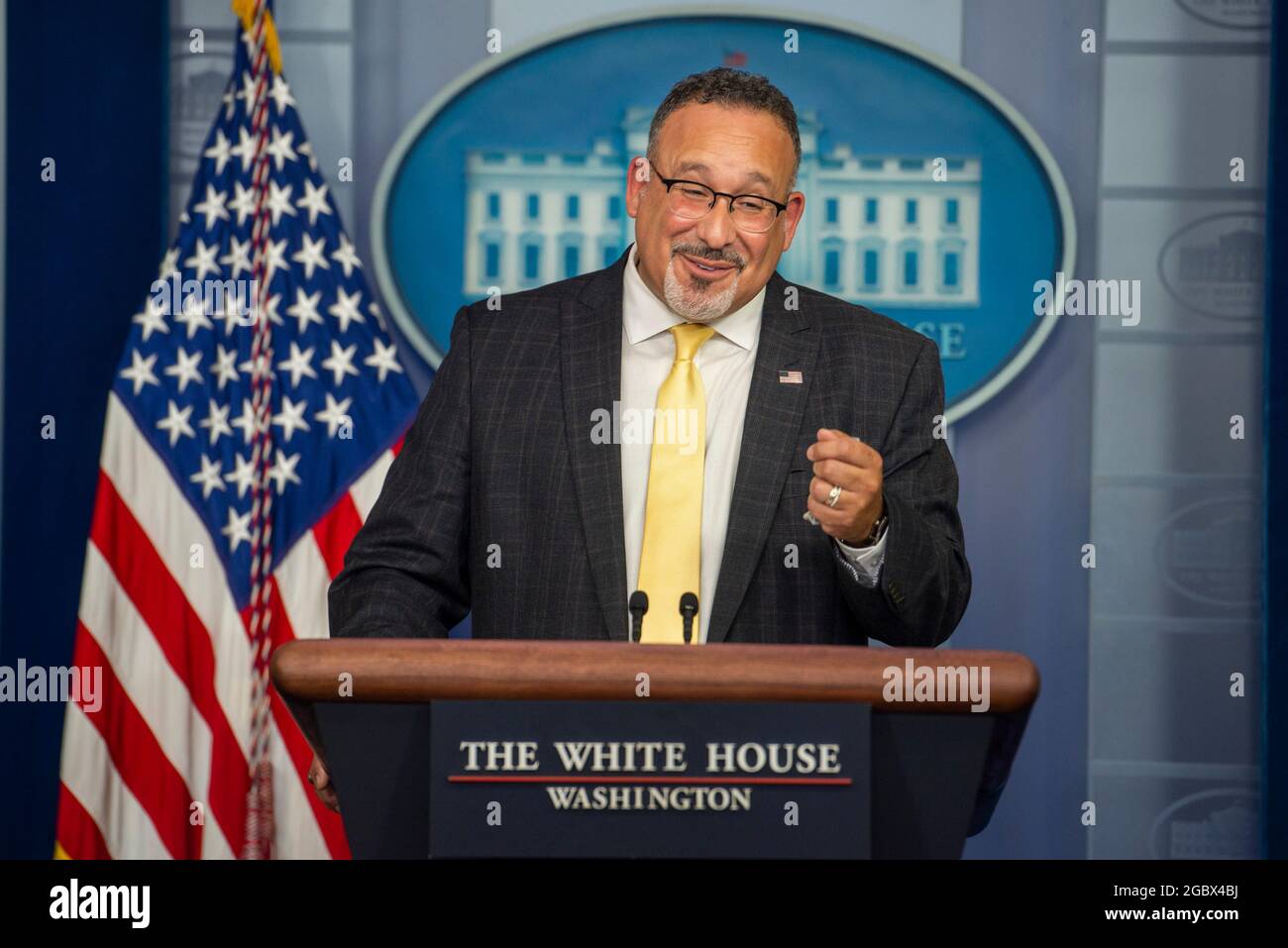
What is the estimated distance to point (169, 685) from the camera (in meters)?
3.37

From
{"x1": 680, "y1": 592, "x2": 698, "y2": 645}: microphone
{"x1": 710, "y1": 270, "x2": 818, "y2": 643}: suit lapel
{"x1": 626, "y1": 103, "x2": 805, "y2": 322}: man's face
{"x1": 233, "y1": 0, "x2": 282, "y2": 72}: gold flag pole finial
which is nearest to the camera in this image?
{"x1": 680, "y1": 592, "x2": 698, "y2": 645}: microphone

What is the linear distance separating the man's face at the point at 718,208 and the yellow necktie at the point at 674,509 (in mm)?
149

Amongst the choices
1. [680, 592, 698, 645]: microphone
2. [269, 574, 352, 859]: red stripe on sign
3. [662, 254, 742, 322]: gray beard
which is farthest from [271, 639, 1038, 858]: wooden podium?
[269, 574, 352, 859]: red stripe on sign

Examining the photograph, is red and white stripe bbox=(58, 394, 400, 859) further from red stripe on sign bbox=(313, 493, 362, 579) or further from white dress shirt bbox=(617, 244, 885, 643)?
white dress shirt bbox=(617, 244, 885, 643)

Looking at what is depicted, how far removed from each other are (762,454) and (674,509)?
0.14 metres

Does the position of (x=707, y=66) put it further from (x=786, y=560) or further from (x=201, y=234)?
(x=786, y=560)

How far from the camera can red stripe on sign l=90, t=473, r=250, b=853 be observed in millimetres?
3365

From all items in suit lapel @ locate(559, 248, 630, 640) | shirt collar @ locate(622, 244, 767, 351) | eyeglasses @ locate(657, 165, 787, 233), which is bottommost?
suit lapel @ locate(559, 248, 630, 640)

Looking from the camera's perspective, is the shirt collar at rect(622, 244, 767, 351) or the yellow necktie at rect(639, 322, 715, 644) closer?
the yellow necktie at rect(639, 322, 715, 644)

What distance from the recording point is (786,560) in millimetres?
2061

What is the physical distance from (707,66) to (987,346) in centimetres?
97

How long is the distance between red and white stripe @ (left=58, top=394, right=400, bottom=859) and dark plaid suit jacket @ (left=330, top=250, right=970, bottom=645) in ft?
4.52

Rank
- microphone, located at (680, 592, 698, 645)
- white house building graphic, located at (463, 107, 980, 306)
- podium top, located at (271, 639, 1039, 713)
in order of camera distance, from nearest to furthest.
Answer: podium top, located at (271, 639, 1039, 713) < microphone, located at (680, 592, 698, 645) < white house building graphic, located at (463, 107, 980, 306)
